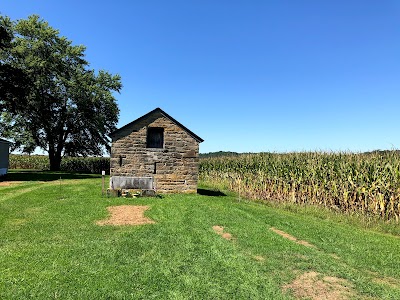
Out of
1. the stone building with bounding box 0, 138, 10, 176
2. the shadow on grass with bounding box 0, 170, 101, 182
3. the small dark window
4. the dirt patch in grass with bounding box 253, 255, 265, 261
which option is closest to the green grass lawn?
the dirt patch in grass with bounding box 253, 255, 265, 261

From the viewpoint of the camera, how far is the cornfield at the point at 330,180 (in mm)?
14656

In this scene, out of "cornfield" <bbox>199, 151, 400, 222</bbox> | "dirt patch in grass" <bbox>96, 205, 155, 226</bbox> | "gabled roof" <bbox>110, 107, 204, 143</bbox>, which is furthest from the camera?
"gabled roof" <bbox>110, 107, 204, 143</bbox>

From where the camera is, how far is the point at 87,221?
41.1ft

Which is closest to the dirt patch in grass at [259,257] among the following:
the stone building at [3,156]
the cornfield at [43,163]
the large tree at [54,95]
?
the stone building at [3,156]

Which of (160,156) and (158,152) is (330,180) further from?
(158,152)

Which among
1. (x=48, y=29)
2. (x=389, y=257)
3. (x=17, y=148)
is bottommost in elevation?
(x=389, y=257)

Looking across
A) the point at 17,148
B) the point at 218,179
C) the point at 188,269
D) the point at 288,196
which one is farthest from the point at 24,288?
the point at 17,148

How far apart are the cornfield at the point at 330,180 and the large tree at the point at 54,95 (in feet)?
84.5

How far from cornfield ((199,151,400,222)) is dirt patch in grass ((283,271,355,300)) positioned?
8746 millimetres

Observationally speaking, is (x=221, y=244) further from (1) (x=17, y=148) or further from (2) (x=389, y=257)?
(1) (x=17, y=148)

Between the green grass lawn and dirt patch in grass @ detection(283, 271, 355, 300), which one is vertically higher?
the green grass lawn

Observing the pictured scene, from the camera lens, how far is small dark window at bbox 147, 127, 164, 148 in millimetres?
22594

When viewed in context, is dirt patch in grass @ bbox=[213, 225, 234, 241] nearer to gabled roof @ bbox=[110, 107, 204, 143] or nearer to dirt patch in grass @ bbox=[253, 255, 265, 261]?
dirt patch in grass @ bbox=[253, 255, 265, 261]

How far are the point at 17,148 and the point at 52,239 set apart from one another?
38.5 m
